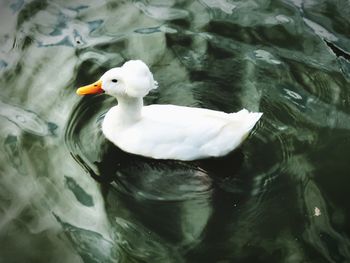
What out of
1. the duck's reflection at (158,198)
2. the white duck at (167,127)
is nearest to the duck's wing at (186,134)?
the white duck at (167,127)

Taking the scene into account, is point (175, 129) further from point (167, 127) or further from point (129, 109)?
point (129, 109)

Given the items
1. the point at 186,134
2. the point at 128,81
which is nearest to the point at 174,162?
the point at 186,134

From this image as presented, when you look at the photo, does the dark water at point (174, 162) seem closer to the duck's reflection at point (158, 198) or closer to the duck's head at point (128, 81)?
the duck's reflection at point (158, 198)


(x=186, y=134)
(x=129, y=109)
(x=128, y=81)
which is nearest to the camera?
(x=128, y=81)

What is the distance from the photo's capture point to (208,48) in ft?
17.7

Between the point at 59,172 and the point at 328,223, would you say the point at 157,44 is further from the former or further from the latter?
the point at 328,223

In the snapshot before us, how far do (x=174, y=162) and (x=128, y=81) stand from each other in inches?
30.5

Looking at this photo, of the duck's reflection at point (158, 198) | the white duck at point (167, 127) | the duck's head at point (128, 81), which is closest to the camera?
the duck's reflection at point (158, 198)

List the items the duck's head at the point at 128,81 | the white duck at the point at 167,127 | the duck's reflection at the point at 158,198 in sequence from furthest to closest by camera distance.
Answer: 1. the white duck at the point at 167,127
2. the duck's head at the point at 128,81
3. the duck's reflection at the point at 158,198

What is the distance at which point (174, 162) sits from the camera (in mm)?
4375

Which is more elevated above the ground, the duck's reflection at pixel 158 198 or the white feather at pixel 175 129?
the white feather at pixel 175 129

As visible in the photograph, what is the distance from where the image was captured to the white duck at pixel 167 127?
4.19 metres

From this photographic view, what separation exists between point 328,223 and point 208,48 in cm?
219

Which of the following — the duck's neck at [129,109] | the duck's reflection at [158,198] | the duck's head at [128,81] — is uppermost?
the duck's head at [128,81]
